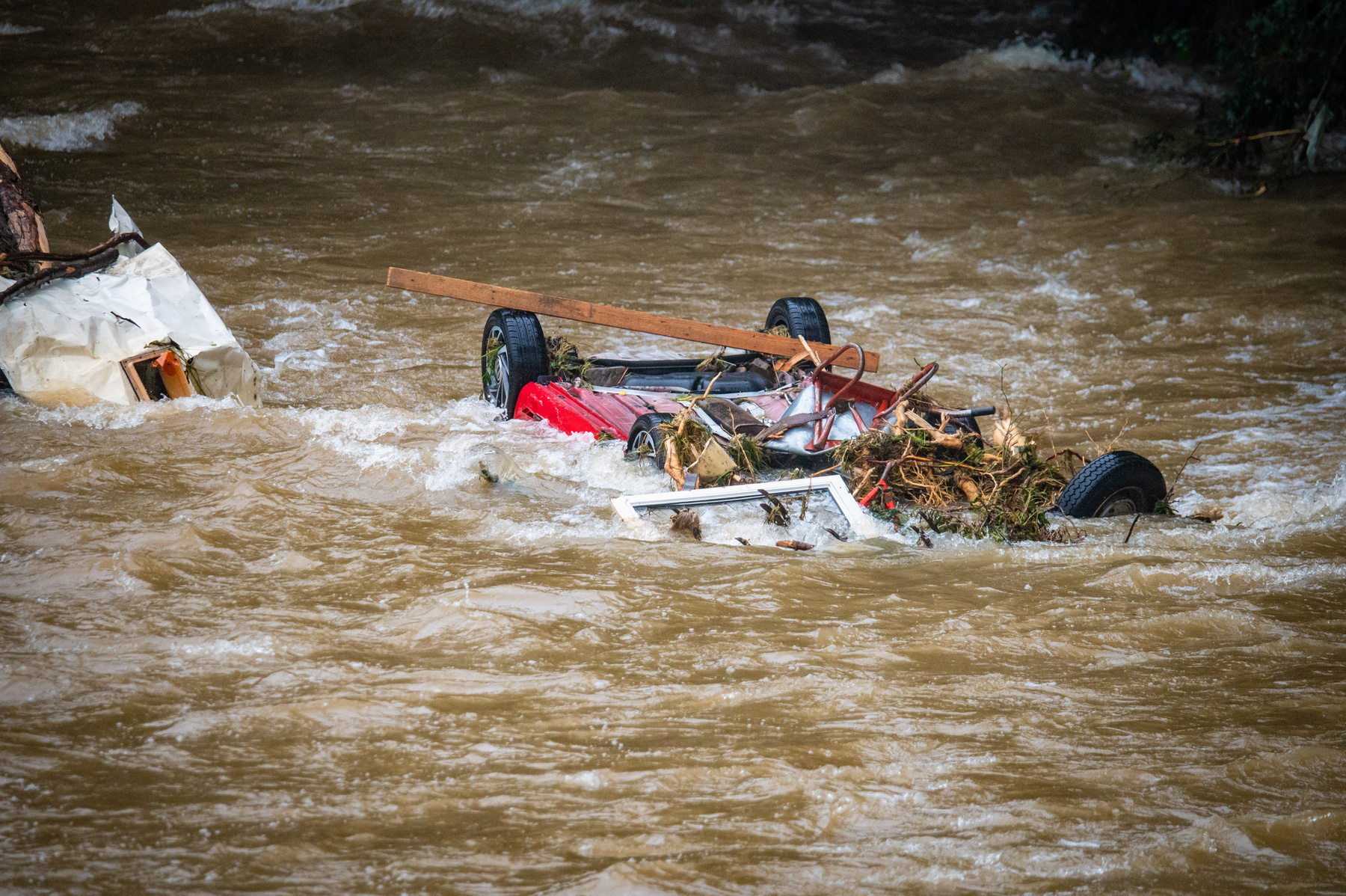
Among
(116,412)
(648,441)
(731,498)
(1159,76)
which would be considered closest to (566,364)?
(648,441)

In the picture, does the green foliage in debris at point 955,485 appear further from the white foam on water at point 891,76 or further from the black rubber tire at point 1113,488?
the white foam on water at point 891,76

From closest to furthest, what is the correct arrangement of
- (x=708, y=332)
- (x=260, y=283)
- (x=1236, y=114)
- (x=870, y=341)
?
(x=708, y=332)
(x=870, y=341)
(x=260, y=283)
(x=1236, y=114)

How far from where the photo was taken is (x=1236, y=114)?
1260 centimetres

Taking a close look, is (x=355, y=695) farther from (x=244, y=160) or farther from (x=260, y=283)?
(x=244, y=160)

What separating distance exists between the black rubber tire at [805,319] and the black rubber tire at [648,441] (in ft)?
5.66

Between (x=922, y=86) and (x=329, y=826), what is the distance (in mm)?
18171

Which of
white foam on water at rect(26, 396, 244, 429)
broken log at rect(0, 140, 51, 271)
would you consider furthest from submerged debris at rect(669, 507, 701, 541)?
broken log at rect(0, 140, 51, 271)

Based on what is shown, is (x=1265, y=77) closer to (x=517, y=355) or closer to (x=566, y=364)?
(x=566, y=364)

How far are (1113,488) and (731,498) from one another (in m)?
1.82

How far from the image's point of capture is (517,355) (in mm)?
6402

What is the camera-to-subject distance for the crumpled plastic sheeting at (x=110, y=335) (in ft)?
19.7

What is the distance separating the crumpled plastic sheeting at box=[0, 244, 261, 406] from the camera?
19.7ft

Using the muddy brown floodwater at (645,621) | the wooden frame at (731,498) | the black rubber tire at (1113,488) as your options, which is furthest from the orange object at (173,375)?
the black rubber tire at (1113,488)

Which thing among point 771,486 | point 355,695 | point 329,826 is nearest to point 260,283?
point 771,486
